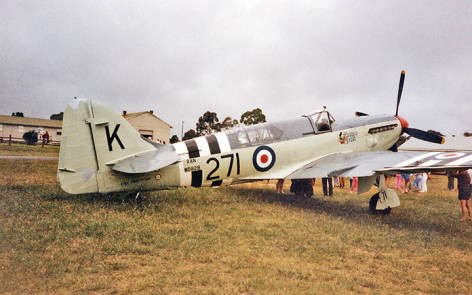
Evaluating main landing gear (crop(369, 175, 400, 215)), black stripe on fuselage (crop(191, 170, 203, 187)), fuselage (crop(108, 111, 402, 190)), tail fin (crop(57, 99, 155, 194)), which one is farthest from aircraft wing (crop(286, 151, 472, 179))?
tail fin (crop(57, 99, 155, 194))

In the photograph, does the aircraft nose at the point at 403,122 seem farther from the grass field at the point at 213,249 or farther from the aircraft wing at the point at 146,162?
the aircraft wing at the point at 146,162

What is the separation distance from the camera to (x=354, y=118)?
879cm

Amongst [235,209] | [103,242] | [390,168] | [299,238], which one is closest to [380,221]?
[390,168]

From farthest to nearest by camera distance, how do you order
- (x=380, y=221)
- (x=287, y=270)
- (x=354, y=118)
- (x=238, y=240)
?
(x=354, y=118), (x=380, y=221), (x=238, y=240), (x=287, y=270)

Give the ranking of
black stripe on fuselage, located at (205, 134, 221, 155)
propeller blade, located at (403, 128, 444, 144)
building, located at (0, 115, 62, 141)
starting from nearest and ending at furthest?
black stripe on fuselage, located at (205, 134, 221, 155) < propeller blade, located at (403, 128, 444, 144) < building, located at (0, 115, 62, 141)

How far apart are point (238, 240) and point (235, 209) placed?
85.8 inches

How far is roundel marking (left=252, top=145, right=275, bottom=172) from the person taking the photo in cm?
720

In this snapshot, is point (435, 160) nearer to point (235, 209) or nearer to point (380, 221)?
point (380, 221)

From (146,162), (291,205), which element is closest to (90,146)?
(146,162)

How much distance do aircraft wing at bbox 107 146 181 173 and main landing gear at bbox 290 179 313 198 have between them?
4911 mm

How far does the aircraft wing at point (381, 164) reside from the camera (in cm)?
566

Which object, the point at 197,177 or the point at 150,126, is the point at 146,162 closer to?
the point at 197,177

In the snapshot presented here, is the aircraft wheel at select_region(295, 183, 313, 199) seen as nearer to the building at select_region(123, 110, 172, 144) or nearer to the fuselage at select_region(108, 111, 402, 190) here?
the fuselage at select_region(108, 111, 402, 190)

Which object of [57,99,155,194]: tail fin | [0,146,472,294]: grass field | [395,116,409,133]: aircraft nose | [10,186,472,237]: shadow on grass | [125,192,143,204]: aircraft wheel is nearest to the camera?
[0,146,472,294]: grass field
